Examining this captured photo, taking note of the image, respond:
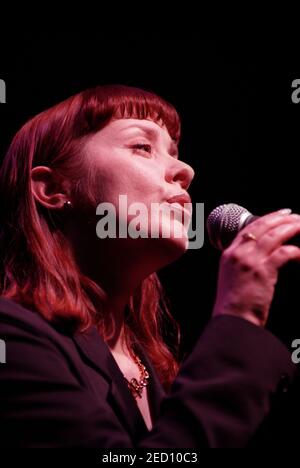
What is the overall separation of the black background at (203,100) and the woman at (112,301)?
55 centimetres

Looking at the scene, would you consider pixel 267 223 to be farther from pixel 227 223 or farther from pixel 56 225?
pixel 56 225

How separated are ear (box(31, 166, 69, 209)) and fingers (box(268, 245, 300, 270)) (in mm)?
672

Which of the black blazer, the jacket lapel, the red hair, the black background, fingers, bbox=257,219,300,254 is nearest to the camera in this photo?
the black blazer

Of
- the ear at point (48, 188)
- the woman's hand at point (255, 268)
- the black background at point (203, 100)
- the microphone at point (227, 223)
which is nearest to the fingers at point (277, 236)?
the woman's hand at point (255, 268)

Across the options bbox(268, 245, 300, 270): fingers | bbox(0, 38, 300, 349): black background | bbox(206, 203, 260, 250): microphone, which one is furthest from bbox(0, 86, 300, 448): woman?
bbox(0, 38, 300, 349): black background

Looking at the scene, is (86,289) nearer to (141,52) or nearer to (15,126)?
(15,126)

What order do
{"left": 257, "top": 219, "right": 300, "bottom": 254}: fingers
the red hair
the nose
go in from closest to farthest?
{"left": 257, "top": 219, "right": 300, "bottom": 254}: fingers < the red hair < the nose

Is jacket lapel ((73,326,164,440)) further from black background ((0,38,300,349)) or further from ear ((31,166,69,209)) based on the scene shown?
black background ((0,38,300,349))

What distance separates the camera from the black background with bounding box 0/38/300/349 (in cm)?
217

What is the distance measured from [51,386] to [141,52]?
161 cm

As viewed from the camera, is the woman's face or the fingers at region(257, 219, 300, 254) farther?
the woman's face

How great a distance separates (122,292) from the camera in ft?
4.93

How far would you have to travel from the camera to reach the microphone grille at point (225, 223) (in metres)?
1.23

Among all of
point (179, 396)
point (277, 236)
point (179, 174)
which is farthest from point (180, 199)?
point (179, 396)
